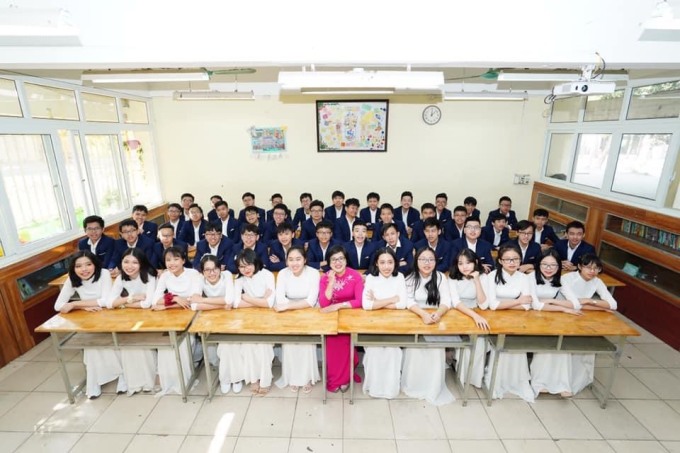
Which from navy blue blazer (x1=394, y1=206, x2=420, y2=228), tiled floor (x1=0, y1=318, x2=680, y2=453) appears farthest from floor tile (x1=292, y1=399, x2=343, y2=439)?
navy blue blazer (x1=394, y1=206, x2=420, y2=228)

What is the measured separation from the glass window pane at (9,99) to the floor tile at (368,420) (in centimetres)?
529

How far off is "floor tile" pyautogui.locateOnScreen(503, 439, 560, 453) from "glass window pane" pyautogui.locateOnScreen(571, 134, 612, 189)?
461 cm

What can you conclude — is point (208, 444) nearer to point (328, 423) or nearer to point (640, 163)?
point (328, 423)

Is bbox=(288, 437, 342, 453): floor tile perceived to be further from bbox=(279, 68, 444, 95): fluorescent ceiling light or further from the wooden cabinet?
the wooden cabinet

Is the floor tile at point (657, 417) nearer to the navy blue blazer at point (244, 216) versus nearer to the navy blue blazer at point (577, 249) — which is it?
the navy blue blazer at point (577, 249)

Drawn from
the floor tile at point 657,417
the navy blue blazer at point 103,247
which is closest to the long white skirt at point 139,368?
the navy blue blazer at point 103,247

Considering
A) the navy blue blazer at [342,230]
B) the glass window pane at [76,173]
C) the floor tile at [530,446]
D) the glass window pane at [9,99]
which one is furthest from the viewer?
the navy blue blazer at [342,230]

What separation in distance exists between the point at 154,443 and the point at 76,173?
14.4 feet

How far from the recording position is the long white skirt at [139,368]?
348 centimetres

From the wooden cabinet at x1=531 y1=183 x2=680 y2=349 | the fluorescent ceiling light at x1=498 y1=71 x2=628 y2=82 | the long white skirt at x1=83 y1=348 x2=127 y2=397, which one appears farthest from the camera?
the wooden cabinet at x1=531 y1=183 x2=680 y2=349

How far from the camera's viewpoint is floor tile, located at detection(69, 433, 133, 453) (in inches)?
116

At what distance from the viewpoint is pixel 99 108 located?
5902 mm
